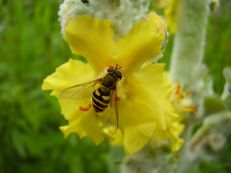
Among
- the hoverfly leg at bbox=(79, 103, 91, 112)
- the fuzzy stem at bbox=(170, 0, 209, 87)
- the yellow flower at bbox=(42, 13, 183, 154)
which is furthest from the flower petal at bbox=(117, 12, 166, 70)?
the fuzzy stem at bbox=(170, 0, 209, 87)

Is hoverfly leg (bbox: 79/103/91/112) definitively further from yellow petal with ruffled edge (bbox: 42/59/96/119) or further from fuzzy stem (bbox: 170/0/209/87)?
fuzzy stem (bbox: 170/0/209/87)

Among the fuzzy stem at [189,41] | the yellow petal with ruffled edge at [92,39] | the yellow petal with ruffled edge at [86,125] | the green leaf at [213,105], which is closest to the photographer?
the yellow petal with ruffled edge at [92,39]

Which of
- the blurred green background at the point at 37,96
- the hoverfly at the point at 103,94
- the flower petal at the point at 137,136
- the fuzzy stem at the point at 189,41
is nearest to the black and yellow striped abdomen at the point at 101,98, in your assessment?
the hoverfly at the point at 103,94

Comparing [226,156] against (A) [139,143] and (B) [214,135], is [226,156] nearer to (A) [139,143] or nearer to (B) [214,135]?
(B) [214,135]

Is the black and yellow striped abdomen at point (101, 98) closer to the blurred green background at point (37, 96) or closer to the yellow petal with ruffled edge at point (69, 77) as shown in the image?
the yellow petal with ruffled edge at point (69, 77)

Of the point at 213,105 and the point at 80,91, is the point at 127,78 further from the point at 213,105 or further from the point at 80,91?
the point at 213,105

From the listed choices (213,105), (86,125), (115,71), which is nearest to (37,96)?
(213,105)
